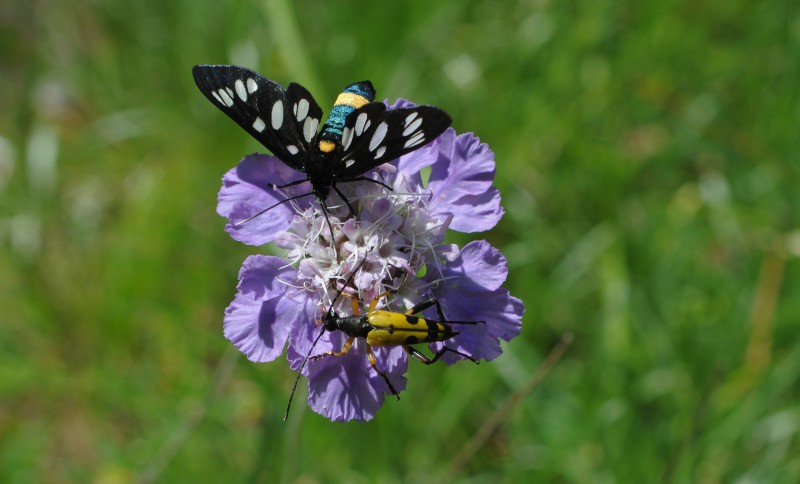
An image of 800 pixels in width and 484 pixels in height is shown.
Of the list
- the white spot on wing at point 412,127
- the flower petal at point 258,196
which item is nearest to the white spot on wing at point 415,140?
the white spot on wing at point 412,127

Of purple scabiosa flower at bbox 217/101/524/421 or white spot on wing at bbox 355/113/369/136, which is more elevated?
white spot on wing at bbox 355/113/369/136

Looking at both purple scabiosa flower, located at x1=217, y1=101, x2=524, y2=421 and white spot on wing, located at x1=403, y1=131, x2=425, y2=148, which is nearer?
white spot on wing, located at x1=403, y1=131, x2=425, y2=148

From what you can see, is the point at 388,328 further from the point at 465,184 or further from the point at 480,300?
the point at 465,184

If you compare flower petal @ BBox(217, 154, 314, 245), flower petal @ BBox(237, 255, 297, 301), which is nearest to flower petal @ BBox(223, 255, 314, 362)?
flower petal @ BBox(237, 255, 297, 301)

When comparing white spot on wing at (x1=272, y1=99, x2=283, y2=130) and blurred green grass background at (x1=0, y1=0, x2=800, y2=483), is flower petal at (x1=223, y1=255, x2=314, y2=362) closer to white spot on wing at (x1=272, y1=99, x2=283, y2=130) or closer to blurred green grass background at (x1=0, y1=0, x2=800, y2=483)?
white spot on wing at (x1=272, y1=99, x2=283, y2=130)

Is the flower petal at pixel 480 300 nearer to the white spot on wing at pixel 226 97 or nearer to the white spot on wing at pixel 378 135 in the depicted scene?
the white spot on wing at pixel 378 135

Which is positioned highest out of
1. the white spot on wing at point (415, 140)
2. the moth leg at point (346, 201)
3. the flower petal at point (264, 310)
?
the white spot on wing at point (415, 140)

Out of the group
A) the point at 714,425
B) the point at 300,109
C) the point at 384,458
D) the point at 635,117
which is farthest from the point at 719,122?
the point at 300,109
